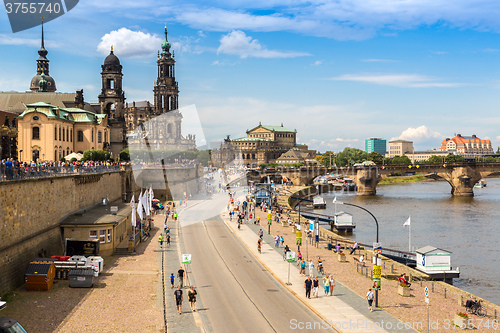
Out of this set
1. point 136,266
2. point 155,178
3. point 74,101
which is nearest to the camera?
point 136,266

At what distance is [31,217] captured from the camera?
28.5 metres

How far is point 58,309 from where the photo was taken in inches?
890

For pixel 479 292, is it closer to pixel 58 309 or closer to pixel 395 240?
pixel 395 240

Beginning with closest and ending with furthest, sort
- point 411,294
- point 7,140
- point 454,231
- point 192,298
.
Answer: point 192,298 < point 411,294 < point 7,140 < point 454,231

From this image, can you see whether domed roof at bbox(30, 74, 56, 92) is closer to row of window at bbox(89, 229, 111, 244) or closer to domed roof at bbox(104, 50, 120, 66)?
domed roof at bbox(104, 50, 120, 66)

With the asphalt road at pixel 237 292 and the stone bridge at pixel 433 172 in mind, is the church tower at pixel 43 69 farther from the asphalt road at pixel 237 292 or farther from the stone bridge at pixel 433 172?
the asphalt road at pixel 237 292

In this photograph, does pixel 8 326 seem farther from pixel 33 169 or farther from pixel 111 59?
pixel 111 59

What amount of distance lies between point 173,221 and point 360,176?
71.7 metres

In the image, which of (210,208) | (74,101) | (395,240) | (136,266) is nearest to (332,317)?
(136,266)

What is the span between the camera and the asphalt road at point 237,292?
2164 cm

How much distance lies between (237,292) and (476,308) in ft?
40.4

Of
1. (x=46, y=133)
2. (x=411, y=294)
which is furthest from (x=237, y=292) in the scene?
(x=46, y=133)

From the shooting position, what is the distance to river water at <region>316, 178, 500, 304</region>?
37188mm

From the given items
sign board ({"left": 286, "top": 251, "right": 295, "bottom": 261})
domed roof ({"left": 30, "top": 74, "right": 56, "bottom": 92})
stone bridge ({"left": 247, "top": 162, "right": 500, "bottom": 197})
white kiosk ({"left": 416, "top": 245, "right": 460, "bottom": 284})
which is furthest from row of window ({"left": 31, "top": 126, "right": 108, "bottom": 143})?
stone bridge ({"left": 247, "top": 162, "right": 500, "bottom": 197})
